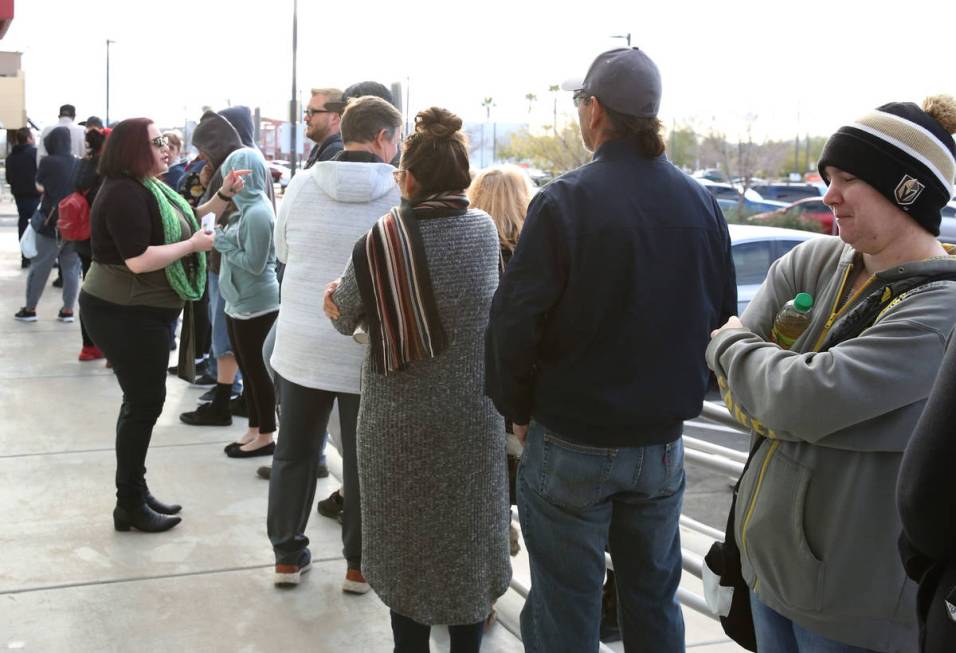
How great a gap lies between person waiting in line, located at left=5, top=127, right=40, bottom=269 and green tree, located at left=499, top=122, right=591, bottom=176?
39756 mm

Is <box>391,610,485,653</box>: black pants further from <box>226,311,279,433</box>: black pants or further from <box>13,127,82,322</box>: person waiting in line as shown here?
<box>13,127,82,322</box>: person waiting in line

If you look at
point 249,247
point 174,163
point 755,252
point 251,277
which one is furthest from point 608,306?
point 755,252

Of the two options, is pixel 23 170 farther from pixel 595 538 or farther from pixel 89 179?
pixel 595 538

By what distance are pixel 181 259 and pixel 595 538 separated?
2.72 metres

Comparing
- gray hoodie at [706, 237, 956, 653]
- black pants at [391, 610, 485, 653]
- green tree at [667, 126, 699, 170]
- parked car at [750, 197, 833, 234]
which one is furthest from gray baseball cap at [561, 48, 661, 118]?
green tree at [667, 126, 699, 170]

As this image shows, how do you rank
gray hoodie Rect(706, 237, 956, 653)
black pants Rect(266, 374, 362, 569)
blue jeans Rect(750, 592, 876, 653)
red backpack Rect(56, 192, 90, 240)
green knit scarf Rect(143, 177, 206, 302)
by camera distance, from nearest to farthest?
gray hoodie Rect(706, 237, 956, 653) → blue jeans Rect(750, 592, 876, 653) → black pants Rect(266, 374, 362, 569) → green knit scarf Rect(143, 177, 206, 302) → red backpack Rect(56, 192, 90, 240)

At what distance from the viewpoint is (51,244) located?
405 inches

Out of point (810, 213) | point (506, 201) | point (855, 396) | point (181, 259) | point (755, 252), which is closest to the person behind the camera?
point (855, 396)

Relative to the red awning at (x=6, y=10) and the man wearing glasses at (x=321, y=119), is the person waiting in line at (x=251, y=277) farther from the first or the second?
the red awning at (x=6, y=10)

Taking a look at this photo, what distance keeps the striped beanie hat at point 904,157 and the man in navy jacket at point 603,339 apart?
0.63m

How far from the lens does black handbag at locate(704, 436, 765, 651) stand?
2.42 metres

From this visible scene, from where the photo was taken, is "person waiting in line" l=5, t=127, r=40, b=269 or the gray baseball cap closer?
the gray baseball cap

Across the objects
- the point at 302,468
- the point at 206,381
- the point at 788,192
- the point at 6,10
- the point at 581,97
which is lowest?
the point at 788,192

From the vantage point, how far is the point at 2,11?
328 cm
